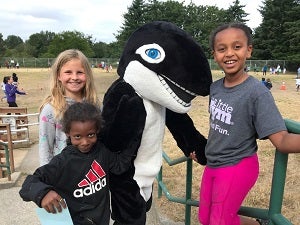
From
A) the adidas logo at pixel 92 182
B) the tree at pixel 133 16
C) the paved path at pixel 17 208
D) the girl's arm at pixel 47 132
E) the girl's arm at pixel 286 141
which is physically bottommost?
the paved path at pixel 17 208

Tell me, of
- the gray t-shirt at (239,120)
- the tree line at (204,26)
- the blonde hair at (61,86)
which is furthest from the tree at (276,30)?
the gray t-shirt at (239,120)

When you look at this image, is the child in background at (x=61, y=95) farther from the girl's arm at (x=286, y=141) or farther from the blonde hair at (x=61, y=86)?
the girl's arm at (x=286, y=141)

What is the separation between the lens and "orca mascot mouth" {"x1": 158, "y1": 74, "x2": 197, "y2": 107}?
6.23ft

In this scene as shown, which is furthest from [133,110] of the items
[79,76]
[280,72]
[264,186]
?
[280,72]

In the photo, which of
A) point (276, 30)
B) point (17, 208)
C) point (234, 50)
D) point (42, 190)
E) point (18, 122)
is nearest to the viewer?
point (42, 190)

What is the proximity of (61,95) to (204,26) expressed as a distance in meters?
50.0

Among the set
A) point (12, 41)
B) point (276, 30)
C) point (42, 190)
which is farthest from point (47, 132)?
point (12, 41)

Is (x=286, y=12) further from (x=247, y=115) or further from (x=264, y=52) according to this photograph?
(x=247, y=115)

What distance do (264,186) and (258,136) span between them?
283 centimetres

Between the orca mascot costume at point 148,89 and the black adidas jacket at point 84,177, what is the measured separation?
0.11 meters

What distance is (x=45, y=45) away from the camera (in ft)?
239

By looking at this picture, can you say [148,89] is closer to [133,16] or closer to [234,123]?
[234,123]

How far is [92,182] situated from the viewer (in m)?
1.81

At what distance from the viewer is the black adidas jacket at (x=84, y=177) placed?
172 centimetres
